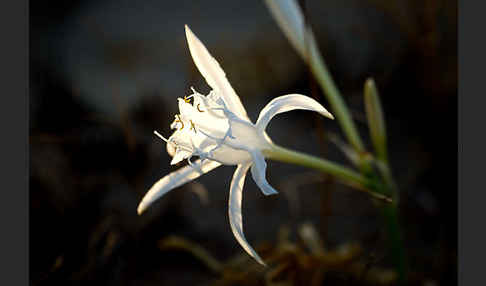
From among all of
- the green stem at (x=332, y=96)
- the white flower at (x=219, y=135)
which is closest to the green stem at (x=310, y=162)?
the white flower at (x=219, y=135)

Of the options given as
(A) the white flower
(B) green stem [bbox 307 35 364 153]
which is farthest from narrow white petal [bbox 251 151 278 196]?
(B) green stem [bbox 307 35 364 153]

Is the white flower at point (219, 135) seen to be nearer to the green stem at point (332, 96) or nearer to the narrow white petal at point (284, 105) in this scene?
the narrow white petal at point (284, 105)

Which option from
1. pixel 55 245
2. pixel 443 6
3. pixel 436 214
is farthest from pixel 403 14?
pixel 55 245

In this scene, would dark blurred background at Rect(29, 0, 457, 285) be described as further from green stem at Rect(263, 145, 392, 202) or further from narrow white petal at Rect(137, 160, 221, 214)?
narrow white petal at Rect(137, 160, 221, 214)

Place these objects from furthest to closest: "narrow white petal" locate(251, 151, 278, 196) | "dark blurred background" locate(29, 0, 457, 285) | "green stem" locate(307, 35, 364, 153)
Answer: "dark blurred background" locate(29, 0, 457, 285) → "green stem" locate(307, 35, 364, 153) → "narrow white petal" locate(251, 151, 278, 196)

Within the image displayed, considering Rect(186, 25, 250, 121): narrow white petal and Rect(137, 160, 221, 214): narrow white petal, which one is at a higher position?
Rect(186, 25, 250, 121): narrow white petal

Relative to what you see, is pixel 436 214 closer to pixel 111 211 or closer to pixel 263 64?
pixel 263 64

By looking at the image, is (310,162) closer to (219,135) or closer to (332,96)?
(219,135)
